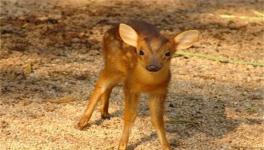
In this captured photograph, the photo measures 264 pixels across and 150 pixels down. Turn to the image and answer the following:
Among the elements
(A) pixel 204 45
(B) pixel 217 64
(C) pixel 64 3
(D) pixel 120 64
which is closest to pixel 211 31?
(A) pixel 204 45

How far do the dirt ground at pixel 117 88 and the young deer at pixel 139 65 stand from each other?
0.34 meters

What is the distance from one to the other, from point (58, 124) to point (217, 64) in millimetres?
2337

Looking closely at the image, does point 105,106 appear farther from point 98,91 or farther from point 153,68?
point 153,68

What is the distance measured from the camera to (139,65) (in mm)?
→ 4355

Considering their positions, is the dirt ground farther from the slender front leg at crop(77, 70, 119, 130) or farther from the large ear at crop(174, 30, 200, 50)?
the large ear at crop(174, 30, 200, 50)

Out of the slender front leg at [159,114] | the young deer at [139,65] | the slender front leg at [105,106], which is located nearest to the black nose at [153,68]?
the young deer at [139,65]

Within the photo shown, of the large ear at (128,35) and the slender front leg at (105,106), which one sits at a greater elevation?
the large ear at (128,35)

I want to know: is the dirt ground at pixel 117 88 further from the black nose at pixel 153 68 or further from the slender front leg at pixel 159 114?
the black nose at pixel 153 68

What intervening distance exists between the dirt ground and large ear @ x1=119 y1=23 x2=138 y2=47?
849mm

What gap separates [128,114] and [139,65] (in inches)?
16.5

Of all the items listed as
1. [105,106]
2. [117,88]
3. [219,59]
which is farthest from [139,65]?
[219,59]

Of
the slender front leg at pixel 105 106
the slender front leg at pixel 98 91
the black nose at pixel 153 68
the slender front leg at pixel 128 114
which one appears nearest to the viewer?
the black nose at pixel 153 68

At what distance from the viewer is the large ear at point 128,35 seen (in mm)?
4395

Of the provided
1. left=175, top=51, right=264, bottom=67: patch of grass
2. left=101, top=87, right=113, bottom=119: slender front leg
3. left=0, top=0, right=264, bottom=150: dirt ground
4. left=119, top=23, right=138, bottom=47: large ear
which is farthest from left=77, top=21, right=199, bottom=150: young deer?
left=175, top=51, right=264, bottom=67: patch of grass
